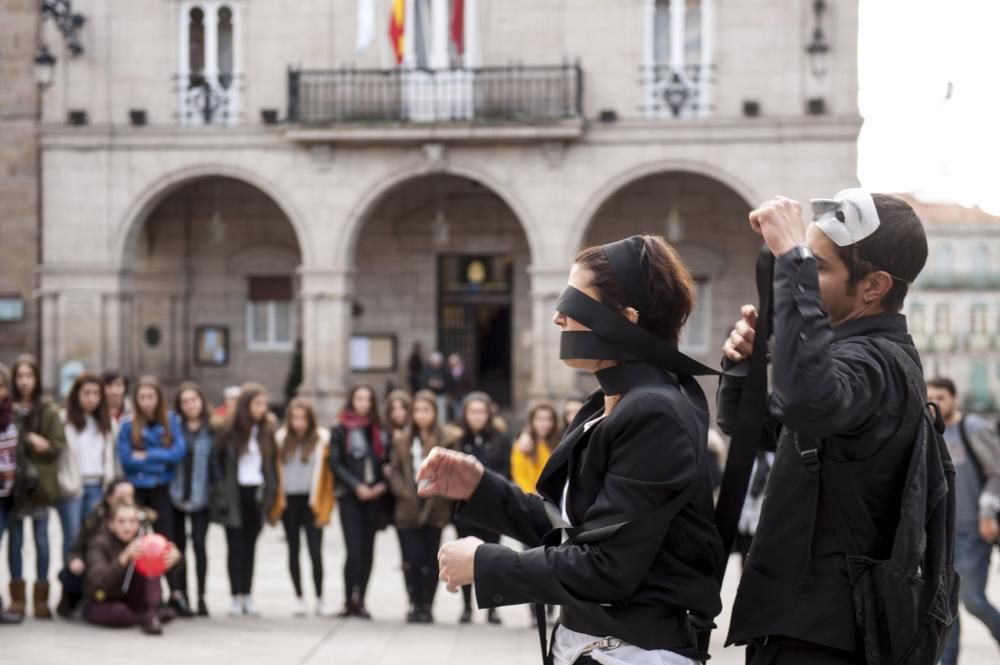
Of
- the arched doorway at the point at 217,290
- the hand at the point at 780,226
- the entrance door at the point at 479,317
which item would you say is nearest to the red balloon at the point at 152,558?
the hand at the point at 780,226

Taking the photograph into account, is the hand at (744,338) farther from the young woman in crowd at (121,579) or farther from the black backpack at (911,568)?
the young woman in crowd at (121,579)

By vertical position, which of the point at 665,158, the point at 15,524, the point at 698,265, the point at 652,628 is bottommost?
the point at 15,524

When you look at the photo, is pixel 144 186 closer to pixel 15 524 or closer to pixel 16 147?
pixel 16 147

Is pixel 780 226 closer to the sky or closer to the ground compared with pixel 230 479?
closer to the sky

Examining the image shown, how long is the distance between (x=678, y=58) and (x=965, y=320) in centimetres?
717

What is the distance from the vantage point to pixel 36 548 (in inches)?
374

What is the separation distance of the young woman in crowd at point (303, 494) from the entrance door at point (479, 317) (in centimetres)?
1459

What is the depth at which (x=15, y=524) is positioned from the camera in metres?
9.43

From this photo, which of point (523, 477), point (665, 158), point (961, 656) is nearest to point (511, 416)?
point (665, 158)

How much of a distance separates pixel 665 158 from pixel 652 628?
61.3 ft

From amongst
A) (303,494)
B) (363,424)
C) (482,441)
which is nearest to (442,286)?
(363,424)

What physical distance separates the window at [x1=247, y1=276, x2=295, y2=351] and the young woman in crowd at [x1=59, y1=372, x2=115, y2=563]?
50.0 feet

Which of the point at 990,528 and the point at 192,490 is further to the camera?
the point at 192,490

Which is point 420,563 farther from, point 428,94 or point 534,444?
point 428,94
